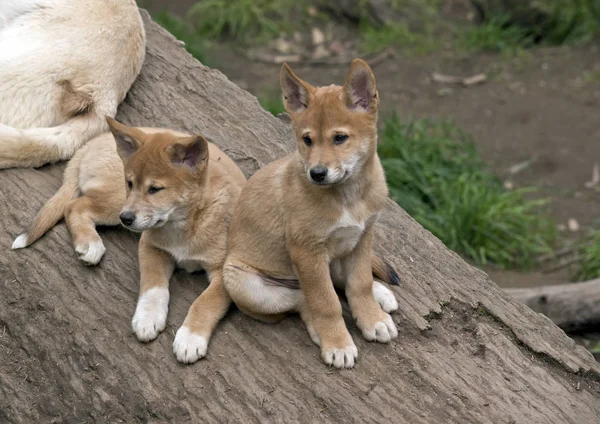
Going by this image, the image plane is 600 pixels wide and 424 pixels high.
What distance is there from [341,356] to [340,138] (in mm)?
A: 1111

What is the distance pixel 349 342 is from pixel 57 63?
294 centimetres

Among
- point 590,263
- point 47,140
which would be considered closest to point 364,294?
point 47,140

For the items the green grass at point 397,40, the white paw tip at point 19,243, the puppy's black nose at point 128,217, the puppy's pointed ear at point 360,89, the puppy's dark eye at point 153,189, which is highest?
the puppy's pointed ear at point 360,89

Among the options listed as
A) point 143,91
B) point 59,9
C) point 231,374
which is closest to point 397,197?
point 143,91

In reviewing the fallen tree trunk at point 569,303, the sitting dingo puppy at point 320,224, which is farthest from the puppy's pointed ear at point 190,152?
the fallen tree trunk at point 569,303

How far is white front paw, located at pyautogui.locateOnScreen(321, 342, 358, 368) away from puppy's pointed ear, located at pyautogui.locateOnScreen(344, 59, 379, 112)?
1.21m

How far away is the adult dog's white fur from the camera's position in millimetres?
5660

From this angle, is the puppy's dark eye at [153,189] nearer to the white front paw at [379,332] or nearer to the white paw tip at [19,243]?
the white paw tip at [19,243]

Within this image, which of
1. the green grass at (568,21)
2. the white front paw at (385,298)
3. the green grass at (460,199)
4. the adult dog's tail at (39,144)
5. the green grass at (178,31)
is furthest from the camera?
the green grass at (568,21)

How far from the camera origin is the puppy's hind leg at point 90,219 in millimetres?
4926

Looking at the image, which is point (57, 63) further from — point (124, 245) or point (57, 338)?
point (57, 338)

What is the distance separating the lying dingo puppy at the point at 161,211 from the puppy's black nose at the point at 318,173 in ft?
2.30

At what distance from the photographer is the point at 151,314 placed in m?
4.60

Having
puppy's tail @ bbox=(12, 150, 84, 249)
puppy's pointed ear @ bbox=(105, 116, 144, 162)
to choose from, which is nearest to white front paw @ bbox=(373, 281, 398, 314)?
puppy's pointed ear @ bbox=(105, 116, 144, 162)
